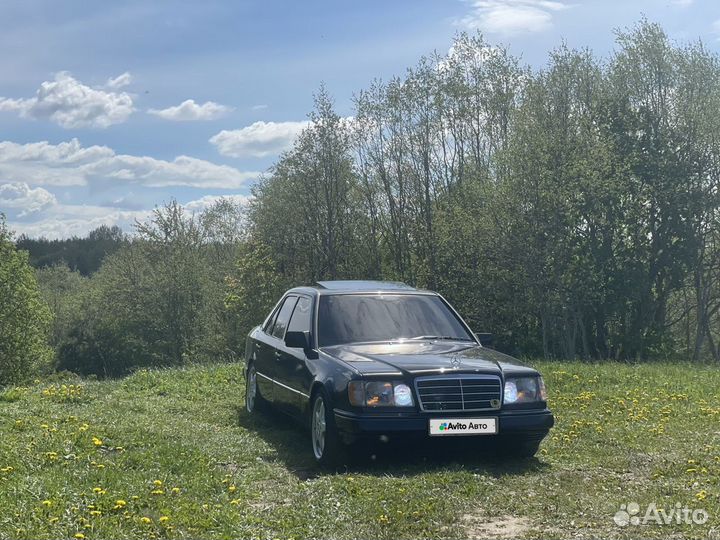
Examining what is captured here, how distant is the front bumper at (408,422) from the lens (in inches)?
277

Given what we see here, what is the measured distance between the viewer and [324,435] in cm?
746

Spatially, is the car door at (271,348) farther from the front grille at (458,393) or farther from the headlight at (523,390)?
the headlight at (523,390)

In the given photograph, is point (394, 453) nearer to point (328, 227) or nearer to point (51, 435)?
point (51, 435)

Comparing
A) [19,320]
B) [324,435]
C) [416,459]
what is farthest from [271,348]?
[19,320]

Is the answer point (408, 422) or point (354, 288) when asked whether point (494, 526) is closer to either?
point (408, 422)

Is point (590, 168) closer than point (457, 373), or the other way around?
point (457, 373)

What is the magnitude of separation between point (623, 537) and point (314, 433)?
3.45 meters

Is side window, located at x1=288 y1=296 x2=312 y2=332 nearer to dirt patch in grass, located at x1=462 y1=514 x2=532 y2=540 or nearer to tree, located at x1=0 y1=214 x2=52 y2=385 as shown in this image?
dirt patch in grass, located at x1=462 y1=514 x2=532 y2=540

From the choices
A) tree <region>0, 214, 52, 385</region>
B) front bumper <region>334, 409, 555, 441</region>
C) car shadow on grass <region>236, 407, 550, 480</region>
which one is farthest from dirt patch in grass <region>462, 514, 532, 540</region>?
tree <region>0, 214, 52, 385</region>

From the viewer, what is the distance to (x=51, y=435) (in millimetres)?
8461

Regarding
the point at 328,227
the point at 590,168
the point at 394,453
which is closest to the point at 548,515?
the point at 394,453

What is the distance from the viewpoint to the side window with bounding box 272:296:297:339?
9.94 metres

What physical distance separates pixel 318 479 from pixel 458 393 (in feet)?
4.60

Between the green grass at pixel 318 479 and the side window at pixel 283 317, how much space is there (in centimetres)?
111
